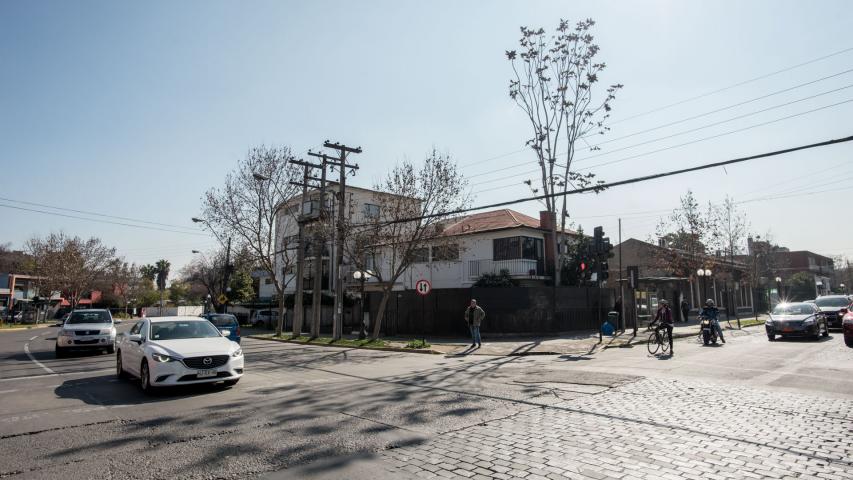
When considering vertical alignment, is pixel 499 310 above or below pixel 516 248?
below

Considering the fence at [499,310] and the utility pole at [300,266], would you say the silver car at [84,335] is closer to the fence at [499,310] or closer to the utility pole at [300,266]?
the utility pole at [300,266]

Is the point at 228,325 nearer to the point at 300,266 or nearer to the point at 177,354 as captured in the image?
the point at 300,266

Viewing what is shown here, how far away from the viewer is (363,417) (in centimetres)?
698

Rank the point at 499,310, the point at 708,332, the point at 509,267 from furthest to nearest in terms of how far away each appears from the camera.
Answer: the point at 509,267 < the point at 499,310 < the point at 708,332

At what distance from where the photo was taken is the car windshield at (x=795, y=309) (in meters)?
19.4

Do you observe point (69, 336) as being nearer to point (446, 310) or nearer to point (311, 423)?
point (311, 423)

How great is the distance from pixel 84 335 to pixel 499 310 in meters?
16.2

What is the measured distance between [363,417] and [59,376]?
9129 mm

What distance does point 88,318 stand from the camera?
676 inches

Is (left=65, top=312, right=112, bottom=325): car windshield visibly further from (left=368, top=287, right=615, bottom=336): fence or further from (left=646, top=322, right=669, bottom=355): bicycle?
(left=646, top=322, right=669, bottom=355): bicycle

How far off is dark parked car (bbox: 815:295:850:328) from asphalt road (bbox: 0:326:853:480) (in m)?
11.7

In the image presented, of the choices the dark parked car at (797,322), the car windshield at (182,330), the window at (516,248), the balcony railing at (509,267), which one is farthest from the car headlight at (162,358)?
the window at (516,248)

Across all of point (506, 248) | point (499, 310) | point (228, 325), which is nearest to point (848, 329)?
point (499, 310)

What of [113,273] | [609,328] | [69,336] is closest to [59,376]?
[69,336]
